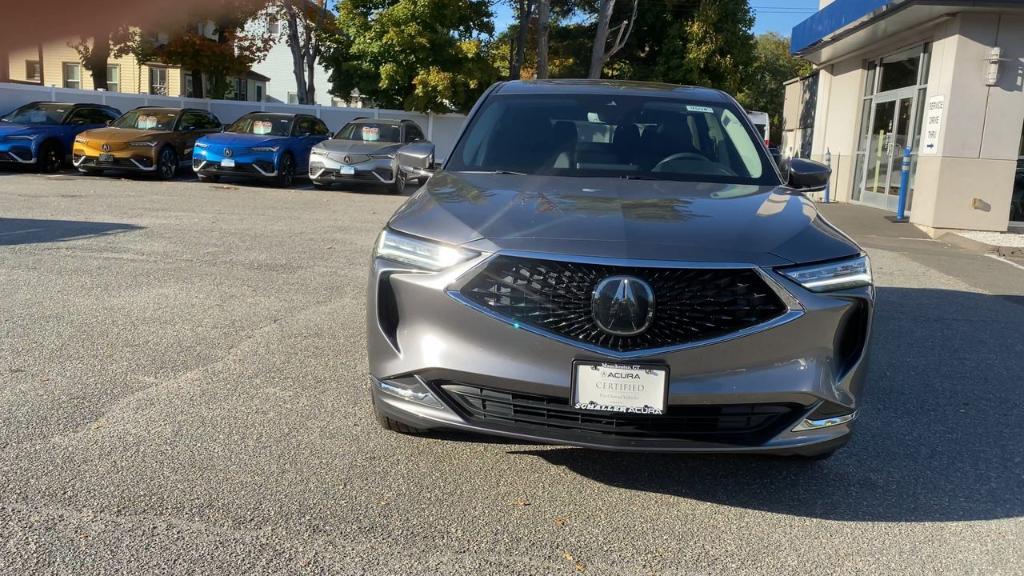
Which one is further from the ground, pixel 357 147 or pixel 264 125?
pixel 264 125

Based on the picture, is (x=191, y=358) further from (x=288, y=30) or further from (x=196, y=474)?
(x=288, y=30)

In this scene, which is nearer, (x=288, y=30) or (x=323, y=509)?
(x=323, y=509)

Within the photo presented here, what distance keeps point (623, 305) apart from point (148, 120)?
1739 centimetres

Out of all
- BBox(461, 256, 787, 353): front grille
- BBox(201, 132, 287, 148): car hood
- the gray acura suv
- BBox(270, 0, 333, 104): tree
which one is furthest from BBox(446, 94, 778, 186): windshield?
BBox(270, 0, 333, 104): tree

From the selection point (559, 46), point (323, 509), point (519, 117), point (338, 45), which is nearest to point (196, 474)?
point (323, 509)

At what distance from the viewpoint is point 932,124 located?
13953mm

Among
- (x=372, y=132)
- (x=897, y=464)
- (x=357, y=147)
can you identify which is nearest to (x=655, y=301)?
(x=897, y=464)

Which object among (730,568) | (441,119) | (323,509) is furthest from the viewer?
(441,119)

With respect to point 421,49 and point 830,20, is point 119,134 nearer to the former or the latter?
point 421,49

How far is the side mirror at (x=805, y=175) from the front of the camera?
4.65 metres

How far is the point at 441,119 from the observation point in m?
29.2

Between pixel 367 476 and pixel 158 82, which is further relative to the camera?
pixel 158 82

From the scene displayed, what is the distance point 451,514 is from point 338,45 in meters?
29.3

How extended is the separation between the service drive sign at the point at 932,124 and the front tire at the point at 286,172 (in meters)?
11.6
